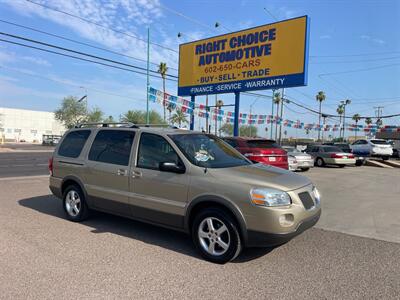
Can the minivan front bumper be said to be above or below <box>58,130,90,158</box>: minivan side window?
below

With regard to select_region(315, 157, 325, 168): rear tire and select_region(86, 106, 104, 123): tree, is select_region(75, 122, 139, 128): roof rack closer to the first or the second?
select_region(315, 157, 325, 168): rear tire

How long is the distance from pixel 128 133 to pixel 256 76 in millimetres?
12523

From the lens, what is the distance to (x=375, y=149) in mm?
27250

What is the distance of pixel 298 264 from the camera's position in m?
4.46

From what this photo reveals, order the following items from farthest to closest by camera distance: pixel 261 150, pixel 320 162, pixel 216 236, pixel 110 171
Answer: pixel 320 162 → pixel 261 150 → pixel 110 171 → pixel 216 236

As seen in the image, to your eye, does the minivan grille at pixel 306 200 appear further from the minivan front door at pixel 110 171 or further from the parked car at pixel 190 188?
the minivan front door at pixel 110 171

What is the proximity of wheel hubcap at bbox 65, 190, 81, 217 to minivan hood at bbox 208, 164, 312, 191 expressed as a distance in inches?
118

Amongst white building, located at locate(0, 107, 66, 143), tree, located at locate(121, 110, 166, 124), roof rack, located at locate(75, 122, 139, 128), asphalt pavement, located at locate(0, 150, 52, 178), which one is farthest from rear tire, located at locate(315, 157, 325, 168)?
white building, located at locate(0, 107, 66, 143)

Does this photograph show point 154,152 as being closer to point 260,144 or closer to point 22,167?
point 260,144

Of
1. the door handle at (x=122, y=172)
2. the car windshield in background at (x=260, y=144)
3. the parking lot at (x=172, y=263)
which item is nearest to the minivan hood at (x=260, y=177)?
the parking lot at (x=172, y=263)

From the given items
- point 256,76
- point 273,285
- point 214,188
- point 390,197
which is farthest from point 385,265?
point 256,76

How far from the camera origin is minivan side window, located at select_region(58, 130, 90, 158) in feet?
21.7

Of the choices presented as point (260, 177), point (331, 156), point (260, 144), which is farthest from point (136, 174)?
point (331, 156)

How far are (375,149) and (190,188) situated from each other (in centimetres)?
2634
